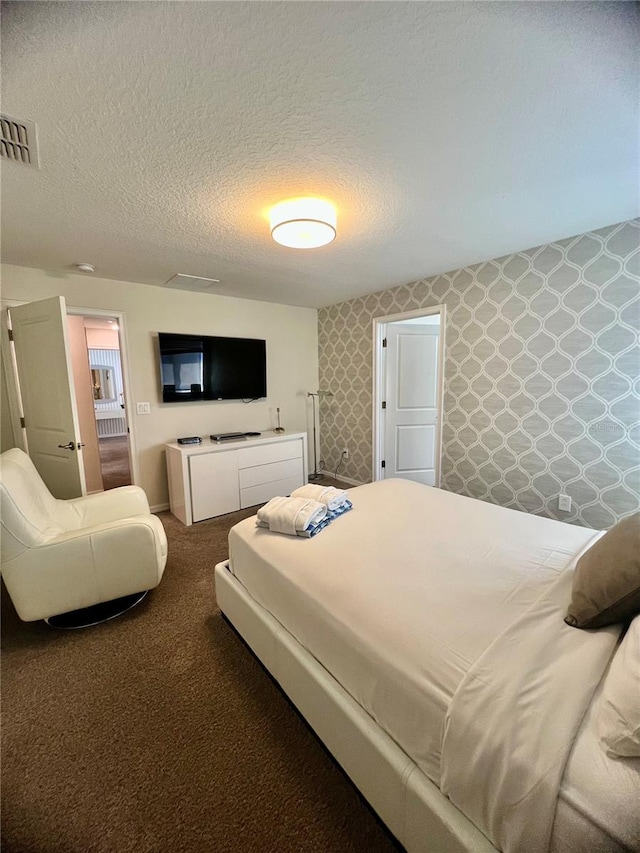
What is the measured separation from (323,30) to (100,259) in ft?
8.00

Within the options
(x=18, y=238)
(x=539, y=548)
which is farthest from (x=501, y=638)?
(x=18, y=238)

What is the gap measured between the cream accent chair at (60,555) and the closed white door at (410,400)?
9.02 ft

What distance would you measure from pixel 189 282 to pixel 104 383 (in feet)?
17.3

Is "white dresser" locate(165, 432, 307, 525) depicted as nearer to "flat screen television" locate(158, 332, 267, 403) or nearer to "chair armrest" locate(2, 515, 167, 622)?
"flat screen television" locate(158, 332, 267, 403)

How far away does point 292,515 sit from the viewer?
1742mm

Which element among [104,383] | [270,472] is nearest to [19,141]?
[270,472]

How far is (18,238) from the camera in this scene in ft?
7.23

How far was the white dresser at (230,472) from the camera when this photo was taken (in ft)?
10.4

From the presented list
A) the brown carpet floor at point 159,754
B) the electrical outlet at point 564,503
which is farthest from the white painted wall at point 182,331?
the electrical outlet at point 564,503

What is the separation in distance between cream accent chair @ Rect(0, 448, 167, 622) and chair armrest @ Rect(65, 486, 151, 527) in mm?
195

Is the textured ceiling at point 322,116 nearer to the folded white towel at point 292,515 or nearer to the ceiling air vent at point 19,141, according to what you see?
the ceiling air vent at point 19,141

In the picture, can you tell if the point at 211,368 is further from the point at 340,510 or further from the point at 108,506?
the point at 340,510

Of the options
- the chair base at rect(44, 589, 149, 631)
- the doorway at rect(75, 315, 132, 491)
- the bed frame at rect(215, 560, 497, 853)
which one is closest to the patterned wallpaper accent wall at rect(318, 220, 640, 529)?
the bed frame at rect(215, 560, 497, 853)

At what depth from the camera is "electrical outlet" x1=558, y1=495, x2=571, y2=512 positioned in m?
2.52
